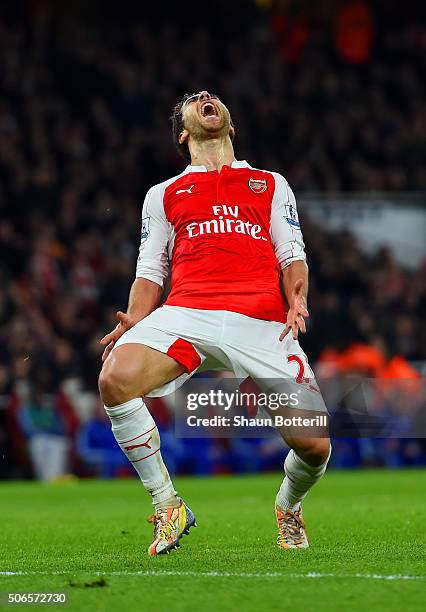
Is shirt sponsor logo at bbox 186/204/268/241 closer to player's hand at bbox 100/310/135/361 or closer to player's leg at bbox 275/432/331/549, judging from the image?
player's hand at bbox 100/310/135/361

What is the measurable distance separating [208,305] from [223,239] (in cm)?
38

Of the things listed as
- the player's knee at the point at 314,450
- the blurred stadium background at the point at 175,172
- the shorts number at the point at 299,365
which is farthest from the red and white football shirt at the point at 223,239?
the blurred stadium background at the point at 175,172

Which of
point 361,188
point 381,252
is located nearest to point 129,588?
point 381,252

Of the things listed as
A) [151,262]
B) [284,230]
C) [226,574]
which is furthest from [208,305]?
[226,574]

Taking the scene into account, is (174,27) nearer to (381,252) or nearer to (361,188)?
(361,188)

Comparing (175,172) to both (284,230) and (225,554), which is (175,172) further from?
(225,554)

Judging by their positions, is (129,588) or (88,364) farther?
(88,364)

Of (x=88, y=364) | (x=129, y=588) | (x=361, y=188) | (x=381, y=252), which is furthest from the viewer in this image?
(x=361, y=188)

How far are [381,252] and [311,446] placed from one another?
13.9m

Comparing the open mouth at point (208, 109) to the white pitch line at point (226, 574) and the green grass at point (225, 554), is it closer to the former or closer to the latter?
the green grass at point (225, 554)

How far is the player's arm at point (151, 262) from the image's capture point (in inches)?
261

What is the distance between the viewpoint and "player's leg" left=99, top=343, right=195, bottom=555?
20.0ft

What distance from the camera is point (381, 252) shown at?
19875mm

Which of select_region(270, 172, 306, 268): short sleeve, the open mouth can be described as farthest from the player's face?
select_region(270, 172, 306, 268): short sleeve
